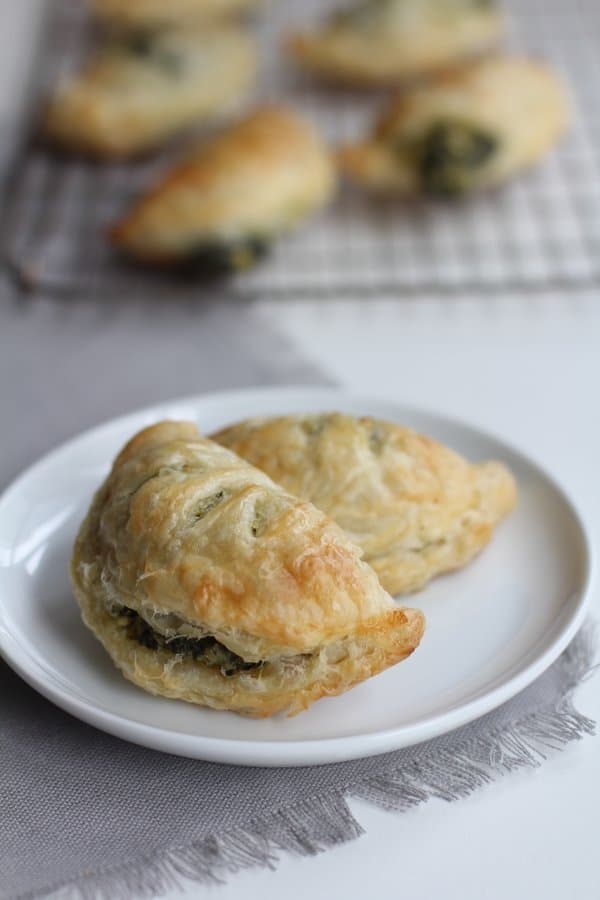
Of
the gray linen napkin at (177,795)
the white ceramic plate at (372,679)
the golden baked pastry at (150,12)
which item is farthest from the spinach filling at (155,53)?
the gray linen napkin at (177,795)

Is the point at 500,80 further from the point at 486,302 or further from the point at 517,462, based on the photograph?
the point at 517,462

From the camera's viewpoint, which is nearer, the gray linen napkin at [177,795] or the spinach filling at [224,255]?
the gray linen napkin at [177,795]

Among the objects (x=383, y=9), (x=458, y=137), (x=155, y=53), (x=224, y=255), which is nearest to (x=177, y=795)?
(x=224, y=255)

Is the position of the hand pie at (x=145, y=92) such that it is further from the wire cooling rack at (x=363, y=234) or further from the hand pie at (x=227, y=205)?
the hand pie at (x=227, y=205)

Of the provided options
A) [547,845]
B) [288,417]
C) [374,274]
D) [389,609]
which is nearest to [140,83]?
[374,274]

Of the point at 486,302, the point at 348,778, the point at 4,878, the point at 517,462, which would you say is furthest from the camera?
the point at 486,302

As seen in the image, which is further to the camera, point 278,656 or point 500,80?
point 500,80
